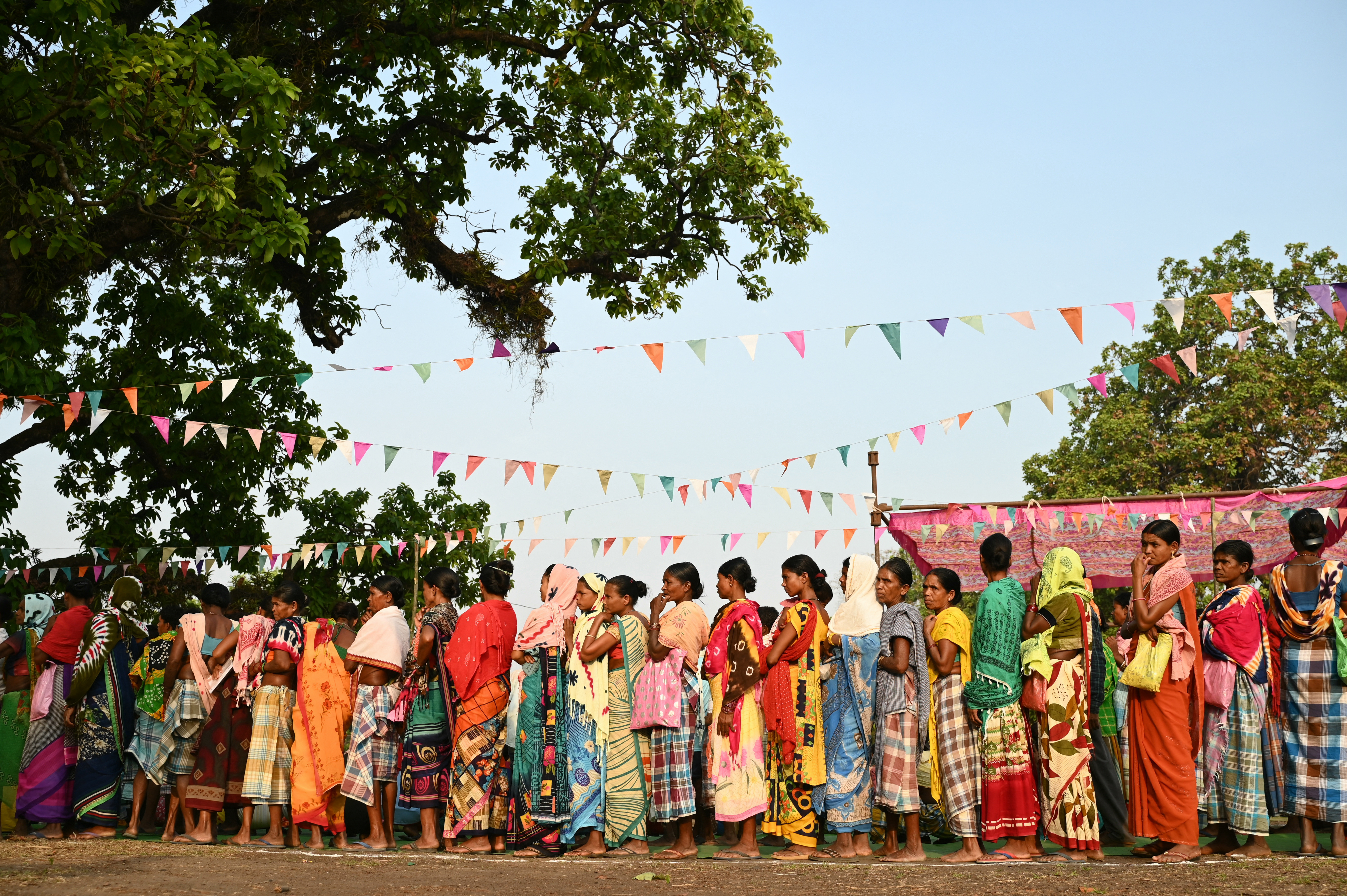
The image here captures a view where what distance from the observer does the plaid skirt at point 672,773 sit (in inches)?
272

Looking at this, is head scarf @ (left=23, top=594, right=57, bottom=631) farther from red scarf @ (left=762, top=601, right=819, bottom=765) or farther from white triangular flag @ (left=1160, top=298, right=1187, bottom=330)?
white triangular flag @ (left=1160, top=298, right=1187, bottom=330)

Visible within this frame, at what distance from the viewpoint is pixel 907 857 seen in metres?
6.49

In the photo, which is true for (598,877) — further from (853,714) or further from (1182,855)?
(1182,855)

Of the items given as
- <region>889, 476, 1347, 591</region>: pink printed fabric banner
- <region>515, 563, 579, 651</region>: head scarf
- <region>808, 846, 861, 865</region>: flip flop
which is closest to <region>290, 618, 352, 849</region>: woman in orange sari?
<region>515, 563, 579, 651</region>: head scarf

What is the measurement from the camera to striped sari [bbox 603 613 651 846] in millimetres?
6945

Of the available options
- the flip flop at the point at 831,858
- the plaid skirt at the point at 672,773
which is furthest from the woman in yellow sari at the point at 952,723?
the plaid skirt at the point at 672,773

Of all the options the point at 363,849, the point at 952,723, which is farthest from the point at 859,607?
the point at 363,849

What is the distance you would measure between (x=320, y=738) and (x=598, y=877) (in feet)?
8.05

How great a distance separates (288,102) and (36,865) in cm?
624

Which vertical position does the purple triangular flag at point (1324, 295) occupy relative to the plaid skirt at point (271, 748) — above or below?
above

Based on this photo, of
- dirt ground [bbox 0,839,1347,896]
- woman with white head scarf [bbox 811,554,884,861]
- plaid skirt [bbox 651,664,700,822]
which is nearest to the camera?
dirt ground [bbox 0,839,1347,896]

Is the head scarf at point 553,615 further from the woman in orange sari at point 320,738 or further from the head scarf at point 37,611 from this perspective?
the head scarf at point 37,611

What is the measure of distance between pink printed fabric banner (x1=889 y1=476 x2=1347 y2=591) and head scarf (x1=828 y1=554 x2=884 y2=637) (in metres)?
3.56

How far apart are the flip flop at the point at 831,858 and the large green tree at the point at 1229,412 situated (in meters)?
18.8
